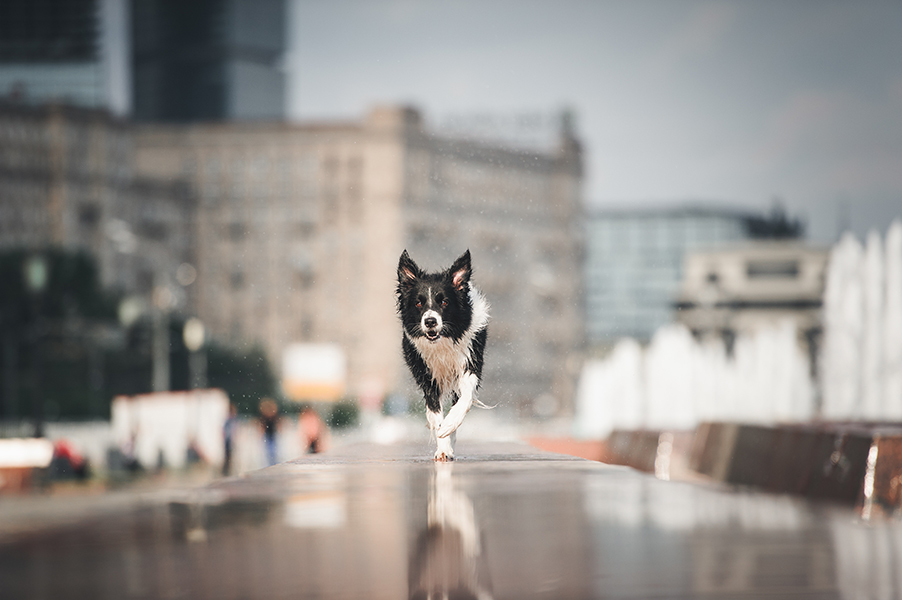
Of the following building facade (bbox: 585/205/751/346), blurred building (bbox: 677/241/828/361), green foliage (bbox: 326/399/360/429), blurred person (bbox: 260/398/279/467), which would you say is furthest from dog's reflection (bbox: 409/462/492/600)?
building facade (bbox: 585/205/751/346)

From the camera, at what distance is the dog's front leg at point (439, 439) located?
28.2 feet

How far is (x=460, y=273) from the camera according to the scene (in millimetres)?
8234

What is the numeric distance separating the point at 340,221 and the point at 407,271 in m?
127

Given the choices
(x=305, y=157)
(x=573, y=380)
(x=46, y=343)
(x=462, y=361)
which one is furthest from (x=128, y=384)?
(x=462, y=361)

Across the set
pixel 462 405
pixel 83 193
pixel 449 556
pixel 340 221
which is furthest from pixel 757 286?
pixel 449 556

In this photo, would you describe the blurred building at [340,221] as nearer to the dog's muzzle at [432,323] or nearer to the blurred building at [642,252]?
the blurred building at [642,252]

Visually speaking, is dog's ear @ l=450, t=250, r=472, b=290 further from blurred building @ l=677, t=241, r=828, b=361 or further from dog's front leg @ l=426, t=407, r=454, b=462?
blurred building @ l=677, t=241, r=828, b=361

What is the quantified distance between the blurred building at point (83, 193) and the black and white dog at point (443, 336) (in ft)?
350

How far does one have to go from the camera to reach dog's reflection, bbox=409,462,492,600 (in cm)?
374

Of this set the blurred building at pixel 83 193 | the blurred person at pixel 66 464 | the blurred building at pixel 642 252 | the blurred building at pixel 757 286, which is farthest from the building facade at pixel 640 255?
the blurred person at pixel 66 464

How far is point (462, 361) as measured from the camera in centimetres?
837

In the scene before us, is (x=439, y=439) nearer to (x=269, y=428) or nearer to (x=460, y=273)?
(x=460, y=273)

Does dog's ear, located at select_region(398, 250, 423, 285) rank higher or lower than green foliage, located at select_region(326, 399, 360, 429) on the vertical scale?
higher

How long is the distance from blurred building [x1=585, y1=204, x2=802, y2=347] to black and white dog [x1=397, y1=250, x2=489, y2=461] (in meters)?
142
